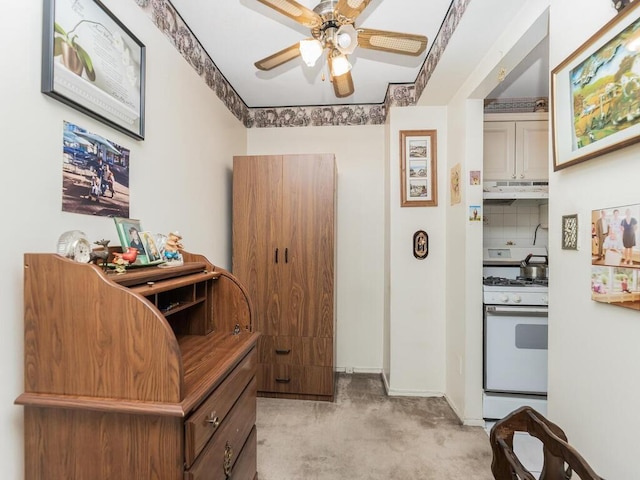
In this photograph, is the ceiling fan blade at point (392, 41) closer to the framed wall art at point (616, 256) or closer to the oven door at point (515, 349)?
the framed wall art at point (616, 256)

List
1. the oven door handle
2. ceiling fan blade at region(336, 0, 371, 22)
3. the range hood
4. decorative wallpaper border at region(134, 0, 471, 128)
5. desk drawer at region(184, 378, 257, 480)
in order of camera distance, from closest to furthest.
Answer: desk drawer at region(184, 378, 257, 480) < ceiling fan blade at region(336, 0, 371, 22) < decorative wallpaper border at region(134, 0, 471, 128) < the oven door handle < the range hood

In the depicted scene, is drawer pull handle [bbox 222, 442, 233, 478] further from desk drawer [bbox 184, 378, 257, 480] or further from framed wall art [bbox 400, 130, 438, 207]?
framed wall art [bbox 400, 130, 438, 207]

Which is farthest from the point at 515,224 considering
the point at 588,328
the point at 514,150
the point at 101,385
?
the point at 101,385

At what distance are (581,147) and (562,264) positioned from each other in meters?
0.44

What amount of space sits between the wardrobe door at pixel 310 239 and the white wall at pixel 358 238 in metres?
0.55

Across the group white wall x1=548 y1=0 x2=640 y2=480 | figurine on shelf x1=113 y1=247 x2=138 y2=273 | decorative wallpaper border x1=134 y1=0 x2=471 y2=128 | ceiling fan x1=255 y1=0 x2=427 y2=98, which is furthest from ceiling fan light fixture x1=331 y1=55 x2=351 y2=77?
figurine on shelf x1=113 y1=247 x2=138 y2=273

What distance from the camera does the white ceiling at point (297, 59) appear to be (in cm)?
175

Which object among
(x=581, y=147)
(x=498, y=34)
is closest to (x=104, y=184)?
(x=581, y=147)

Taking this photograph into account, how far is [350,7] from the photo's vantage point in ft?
4.30

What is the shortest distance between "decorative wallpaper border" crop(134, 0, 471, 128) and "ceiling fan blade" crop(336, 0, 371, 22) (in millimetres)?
607

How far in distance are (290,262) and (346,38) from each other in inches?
63.3

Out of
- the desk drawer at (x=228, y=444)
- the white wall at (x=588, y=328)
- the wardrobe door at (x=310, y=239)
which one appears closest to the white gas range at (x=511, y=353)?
the white wall at (x=588, y=328)

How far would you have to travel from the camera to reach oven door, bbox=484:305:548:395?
220 cm

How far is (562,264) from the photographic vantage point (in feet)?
3.98
